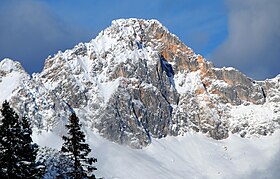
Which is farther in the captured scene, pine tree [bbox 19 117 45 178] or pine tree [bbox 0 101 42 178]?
pine tree [bbox 19 117 45 178]

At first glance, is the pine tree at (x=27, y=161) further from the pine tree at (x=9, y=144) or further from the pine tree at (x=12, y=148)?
the pine tree at (x=9, y=144)

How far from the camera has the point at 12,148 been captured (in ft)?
102

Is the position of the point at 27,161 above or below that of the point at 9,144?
below

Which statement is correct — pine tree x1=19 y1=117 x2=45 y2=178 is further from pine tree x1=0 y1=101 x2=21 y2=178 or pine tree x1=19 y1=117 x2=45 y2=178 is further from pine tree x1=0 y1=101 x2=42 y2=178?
pine tree x1=0 y1=101 x2=21 y2=178

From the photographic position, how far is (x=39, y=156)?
50.9m

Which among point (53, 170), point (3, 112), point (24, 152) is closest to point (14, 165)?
point (24, 152)

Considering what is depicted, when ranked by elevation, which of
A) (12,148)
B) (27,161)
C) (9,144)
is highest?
(9,144)

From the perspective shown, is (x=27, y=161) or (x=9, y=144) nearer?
(x=9, y=144)

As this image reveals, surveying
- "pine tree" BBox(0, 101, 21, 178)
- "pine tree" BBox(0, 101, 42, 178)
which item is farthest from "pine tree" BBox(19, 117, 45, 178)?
"pine tree" BBox(0, 101, 21, 178)

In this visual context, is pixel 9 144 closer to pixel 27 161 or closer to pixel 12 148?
pixel 12 148

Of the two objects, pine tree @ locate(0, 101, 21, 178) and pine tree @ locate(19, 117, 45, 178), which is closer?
pine tree @ locate(0, 101, 21, 178)

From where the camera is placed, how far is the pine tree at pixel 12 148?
3067 cm

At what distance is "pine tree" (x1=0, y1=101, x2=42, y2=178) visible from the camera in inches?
1208

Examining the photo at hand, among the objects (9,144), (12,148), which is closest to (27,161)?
(12,148)
